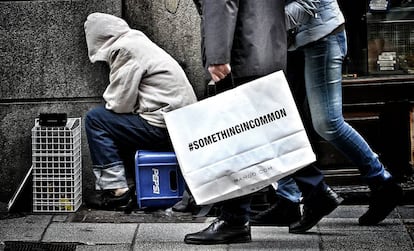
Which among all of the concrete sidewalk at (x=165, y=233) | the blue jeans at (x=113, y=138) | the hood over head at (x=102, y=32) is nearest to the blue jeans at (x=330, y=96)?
the concrete sidewalk at (x=165, y=233)

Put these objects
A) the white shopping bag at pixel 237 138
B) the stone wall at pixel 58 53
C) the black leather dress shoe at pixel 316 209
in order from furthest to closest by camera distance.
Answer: the stone wall at pixel 58 53 → the black leather dress shoe at pixel 316 209 → the white shopping bag at pixel 237 138

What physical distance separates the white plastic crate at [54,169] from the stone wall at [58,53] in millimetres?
282

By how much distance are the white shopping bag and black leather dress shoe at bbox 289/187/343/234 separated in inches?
26.3

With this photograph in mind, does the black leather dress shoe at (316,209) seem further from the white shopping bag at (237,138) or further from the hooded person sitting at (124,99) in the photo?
the hooded person sitting at (124,99)

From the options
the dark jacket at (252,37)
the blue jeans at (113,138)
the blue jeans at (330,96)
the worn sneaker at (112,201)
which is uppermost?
the dark jacket at (252,37)

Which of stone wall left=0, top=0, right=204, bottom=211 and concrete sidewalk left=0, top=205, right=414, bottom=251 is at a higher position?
stone wall left=0, top=0, right=204, bottom=211

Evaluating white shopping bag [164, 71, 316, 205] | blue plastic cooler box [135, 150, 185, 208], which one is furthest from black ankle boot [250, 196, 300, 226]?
white shopping bag [164, 71, 316, 205]

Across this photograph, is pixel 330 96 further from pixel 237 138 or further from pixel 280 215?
pixel 237 138

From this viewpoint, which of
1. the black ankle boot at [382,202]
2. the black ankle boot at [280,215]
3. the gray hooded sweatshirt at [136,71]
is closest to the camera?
the black ankle boot at [382,202]

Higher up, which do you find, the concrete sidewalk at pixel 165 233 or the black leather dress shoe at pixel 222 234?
the black leather dress shoe at pixel 222 234

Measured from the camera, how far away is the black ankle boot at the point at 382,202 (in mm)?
6332

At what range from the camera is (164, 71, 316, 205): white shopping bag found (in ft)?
17.7

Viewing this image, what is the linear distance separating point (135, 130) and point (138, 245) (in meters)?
1.30

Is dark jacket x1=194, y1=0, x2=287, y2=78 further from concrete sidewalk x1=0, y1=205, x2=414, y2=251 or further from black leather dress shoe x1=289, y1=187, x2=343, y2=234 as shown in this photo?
concrete sidewalk x1=0, y1=205, x2=414, y2=251
